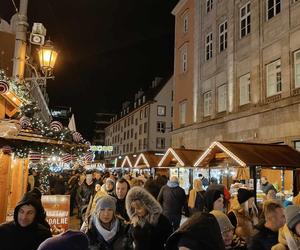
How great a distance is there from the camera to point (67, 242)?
229 centimetres

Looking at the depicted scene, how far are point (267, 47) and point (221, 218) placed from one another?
1672 centimetres

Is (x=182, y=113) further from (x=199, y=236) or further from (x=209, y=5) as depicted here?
(x=199, y=236)

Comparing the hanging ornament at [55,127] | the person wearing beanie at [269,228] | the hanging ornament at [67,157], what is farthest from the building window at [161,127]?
the person wearing beanie at [269,228]

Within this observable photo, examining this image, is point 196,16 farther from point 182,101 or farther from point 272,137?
point 272,137

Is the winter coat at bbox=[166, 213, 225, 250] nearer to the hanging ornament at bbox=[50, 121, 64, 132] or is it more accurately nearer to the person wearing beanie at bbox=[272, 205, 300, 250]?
the person wearing beanie at bbox=[272, 205, 300, 250]

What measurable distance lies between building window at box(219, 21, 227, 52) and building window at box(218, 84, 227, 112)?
8.08 feet

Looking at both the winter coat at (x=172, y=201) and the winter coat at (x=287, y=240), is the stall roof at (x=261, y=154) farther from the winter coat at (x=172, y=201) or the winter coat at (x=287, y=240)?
the winter coat at (x=287, y=240)

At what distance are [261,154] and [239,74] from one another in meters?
8.43

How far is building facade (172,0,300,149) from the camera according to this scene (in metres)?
17.3

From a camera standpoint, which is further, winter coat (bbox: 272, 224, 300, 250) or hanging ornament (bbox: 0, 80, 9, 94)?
hanging ornament (bbox: 0, 80, 9, 94)

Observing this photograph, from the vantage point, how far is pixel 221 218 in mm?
3754

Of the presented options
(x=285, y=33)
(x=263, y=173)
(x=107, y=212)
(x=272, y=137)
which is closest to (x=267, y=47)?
(x=285, y=33)

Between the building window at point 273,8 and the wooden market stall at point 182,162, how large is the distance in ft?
25.7

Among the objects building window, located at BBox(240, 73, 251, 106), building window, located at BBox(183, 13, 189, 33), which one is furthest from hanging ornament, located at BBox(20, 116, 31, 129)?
building window, located at BBox(183, 13, 189, 33)
